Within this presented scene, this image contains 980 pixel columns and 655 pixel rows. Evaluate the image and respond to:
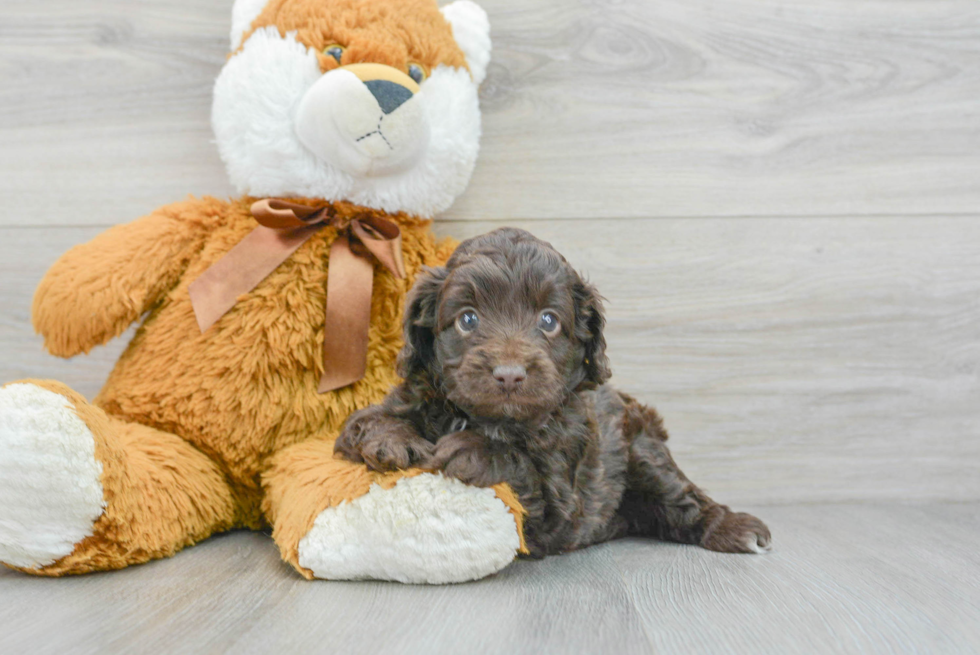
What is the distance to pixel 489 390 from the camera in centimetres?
118

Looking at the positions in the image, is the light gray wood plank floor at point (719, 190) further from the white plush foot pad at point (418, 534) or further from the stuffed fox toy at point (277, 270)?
the white plush foot pad at point (418, 534)

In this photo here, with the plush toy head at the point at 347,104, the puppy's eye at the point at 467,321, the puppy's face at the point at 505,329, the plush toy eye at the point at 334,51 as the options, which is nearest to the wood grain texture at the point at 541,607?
the puppy's face at the point at 505,329

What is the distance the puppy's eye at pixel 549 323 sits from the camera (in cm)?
127

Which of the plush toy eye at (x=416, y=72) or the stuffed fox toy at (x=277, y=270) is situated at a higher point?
the plush toy eye at (x=416, y=72)

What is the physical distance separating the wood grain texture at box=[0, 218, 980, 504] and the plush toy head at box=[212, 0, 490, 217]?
374 millimetres

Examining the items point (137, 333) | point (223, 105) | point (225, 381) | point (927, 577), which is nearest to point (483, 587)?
point (225, 381)

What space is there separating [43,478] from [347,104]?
2.75ft

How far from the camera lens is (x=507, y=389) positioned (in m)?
1.17

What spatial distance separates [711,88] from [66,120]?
1.65 m

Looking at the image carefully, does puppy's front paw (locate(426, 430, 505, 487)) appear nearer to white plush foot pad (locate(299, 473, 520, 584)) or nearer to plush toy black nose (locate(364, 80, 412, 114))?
white plush foot pad (locate(299, 473, 520, 584))

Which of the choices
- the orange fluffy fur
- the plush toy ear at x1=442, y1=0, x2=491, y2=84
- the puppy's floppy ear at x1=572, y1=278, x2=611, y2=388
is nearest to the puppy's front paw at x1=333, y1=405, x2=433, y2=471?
the orange fluffy fur

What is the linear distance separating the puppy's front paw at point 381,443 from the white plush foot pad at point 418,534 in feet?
0.13

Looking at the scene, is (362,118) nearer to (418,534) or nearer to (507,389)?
(507,389)

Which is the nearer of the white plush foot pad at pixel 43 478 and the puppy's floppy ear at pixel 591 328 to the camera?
the white plush foot pad at pixel 43 478
